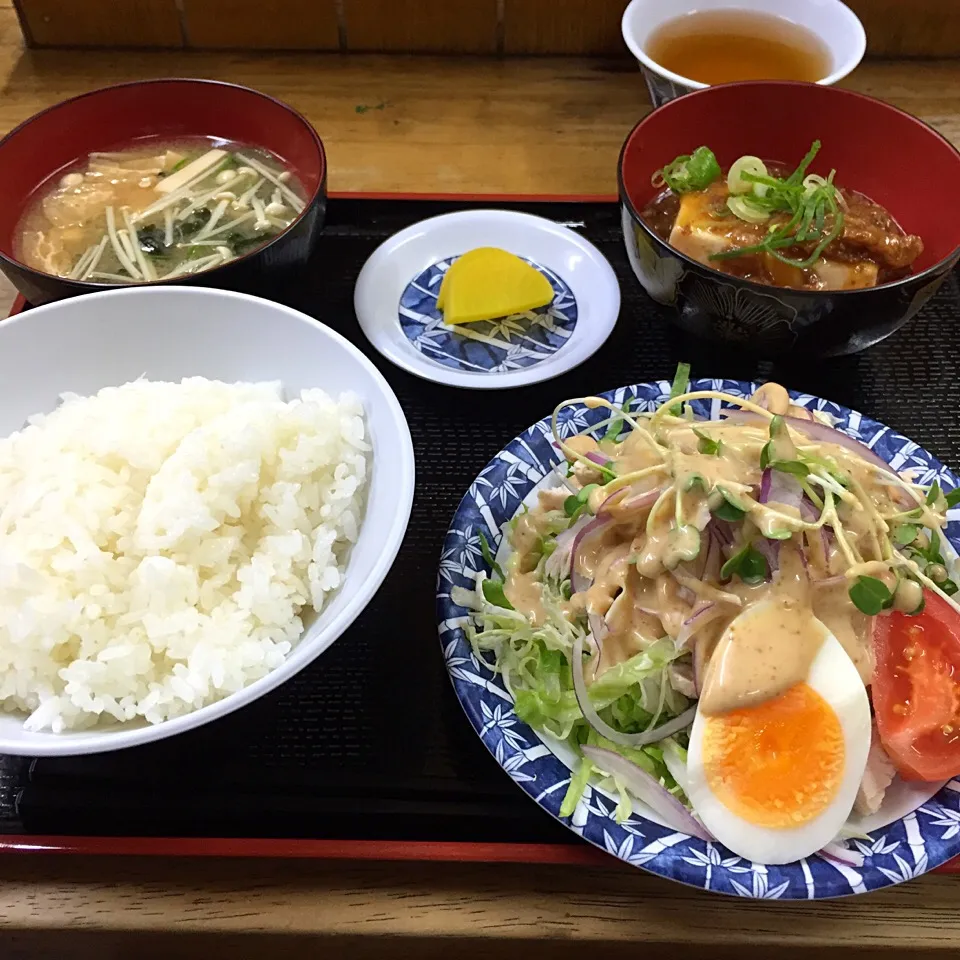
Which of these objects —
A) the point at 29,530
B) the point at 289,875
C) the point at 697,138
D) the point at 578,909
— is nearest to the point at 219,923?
the point at 289,875

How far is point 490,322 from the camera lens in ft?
6.08

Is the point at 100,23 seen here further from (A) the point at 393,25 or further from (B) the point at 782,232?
(B) the point at 782,232

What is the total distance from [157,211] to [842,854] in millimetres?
1843

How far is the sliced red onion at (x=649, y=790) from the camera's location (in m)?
1.10

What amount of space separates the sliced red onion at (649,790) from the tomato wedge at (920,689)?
291 mm

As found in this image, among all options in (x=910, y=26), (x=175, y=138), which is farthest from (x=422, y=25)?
(x=910, y=26)

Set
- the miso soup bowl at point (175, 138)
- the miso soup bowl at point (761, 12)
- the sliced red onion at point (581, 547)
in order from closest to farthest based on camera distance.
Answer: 1. the sliced red onion at point (581, 547)
2. the miso soup bowl at point (175, 138)
3. the miso soup bowl at point (761, 12)

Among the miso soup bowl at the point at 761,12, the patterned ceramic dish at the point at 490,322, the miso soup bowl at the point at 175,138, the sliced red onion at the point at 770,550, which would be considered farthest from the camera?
the miso soup bowl at the point at 761,12

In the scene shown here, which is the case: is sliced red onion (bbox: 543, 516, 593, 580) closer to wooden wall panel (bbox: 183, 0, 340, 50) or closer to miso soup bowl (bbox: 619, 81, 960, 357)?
miso soup bowl (bbox: 619, 81, 960, 357)

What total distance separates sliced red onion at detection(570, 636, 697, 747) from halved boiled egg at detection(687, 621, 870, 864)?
0.23ft

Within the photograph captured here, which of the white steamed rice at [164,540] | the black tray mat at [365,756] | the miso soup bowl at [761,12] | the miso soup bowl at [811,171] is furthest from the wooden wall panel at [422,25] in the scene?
the white steamed rice at [164,540]

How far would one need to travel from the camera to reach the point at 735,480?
47.2 inches

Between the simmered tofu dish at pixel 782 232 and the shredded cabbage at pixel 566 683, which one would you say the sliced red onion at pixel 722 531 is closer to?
the shredded cabbage at pixel 566 683

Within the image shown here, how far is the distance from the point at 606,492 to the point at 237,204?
1.21 m
